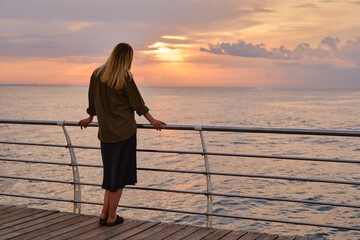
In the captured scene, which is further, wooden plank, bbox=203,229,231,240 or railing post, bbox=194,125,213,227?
railing post, bbox=194,125,213,227

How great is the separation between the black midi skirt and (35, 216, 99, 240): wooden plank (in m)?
0.45

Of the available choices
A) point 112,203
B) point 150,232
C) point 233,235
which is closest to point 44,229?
point 112,203

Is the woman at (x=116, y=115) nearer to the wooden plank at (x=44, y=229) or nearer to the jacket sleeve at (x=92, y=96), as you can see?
the jacket sleeve at (x=92, y=96)

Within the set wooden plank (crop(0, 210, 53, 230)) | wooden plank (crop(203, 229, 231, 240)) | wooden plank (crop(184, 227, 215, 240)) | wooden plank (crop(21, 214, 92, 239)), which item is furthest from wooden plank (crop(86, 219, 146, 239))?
wooden plank (crop(0, 210, 53, 230))

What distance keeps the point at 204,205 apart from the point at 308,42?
2033 inches

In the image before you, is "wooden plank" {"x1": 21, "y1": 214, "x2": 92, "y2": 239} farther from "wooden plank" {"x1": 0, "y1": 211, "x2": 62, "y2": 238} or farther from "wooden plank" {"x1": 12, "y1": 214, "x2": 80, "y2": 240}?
"wooden plank" {"x1": 0, "y1": 211, "x2": 62, "y2": 238}

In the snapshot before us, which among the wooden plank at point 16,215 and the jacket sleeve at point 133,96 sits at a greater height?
the jacket sleeve at point 133,96

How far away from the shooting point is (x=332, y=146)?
30.5 m

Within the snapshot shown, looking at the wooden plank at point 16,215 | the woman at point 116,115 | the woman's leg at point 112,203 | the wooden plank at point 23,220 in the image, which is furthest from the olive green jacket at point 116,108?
the wooden plank at point 16,215

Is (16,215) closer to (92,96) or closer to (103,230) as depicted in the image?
(103,230)

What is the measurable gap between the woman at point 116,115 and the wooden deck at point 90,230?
0.58 ft

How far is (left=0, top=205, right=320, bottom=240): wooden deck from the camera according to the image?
370cm

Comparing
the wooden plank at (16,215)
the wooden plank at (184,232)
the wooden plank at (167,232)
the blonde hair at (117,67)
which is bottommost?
the wooden plank at (16,215)

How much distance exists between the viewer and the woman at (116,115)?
142 inches
